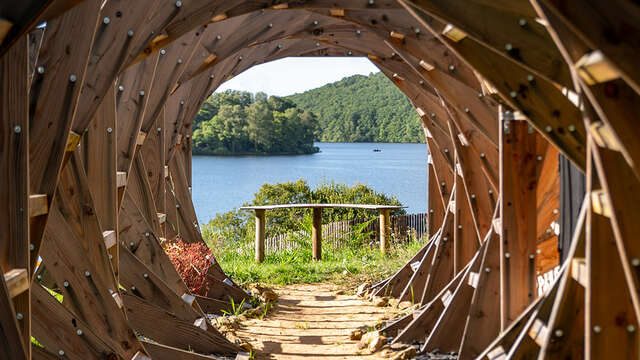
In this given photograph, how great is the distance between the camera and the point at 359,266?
9938mm

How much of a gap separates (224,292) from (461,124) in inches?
140

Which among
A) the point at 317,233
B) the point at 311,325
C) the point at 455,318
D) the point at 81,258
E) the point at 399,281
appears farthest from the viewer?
the point at 317,233

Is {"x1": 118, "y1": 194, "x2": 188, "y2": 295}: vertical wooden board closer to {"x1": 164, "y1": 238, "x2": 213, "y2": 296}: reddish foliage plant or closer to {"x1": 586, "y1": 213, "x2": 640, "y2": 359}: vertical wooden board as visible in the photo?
{"x1": 164, "y1": 238, "x2": 213, "y2": 296}: reddish foliage plant

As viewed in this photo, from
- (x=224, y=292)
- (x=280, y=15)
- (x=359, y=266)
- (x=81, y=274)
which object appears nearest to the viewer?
(x=81, y=274)

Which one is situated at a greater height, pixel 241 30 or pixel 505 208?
pixel 241 30

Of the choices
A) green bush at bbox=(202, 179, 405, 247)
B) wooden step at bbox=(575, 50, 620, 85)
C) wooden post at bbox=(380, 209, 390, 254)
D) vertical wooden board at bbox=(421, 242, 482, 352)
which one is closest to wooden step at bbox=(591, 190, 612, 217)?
wooden step at bbox=(575, 50, 620, 85)

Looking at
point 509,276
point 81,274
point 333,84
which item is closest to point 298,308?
point 509,276

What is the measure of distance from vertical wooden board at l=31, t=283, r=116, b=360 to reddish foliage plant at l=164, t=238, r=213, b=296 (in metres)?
2.99

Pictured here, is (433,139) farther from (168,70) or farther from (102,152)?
(102,152)

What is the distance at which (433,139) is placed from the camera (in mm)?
7035

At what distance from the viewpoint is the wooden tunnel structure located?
189 centimetres

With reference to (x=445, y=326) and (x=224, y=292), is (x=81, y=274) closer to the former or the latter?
(x=445, y=326)

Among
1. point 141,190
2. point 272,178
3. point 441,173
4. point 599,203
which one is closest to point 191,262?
point 141,190

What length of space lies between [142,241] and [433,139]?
341cm
